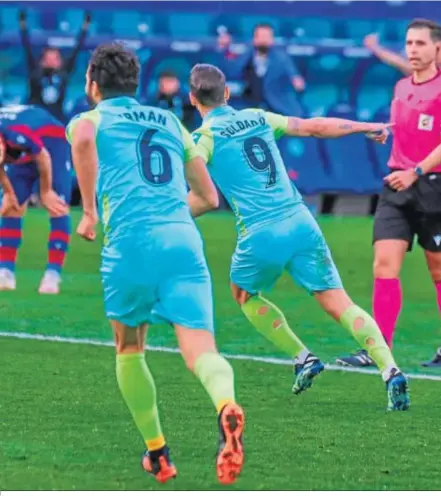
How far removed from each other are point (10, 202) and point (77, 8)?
383 inches

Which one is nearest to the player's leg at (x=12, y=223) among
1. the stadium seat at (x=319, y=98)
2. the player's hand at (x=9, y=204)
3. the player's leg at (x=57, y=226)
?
the player's hand at (x=9, y=204)

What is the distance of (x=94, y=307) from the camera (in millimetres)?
13328

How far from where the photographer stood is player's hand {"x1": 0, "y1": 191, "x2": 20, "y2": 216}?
1373cm

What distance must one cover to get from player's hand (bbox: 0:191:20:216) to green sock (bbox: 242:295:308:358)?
4352 millimetres

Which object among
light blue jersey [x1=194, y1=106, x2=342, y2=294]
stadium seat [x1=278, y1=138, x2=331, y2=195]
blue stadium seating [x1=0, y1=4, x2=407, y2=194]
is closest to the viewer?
light blue jersey [x1=194, y1=106, x2=342, y2=294]

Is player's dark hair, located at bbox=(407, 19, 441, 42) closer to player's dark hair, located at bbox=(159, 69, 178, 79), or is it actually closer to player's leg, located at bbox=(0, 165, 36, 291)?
player's leg, located at bbox=(0, 165, 36, 291)

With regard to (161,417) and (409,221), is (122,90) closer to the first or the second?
(161,417)

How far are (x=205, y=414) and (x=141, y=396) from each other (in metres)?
1.70

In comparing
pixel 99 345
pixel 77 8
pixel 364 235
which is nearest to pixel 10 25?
pixel 77 8

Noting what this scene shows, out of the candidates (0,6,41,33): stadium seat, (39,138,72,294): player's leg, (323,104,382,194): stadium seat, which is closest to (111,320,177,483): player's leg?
(39,138,72,294): player's leg

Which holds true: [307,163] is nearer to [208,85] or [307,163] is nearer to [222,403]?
[208,85]

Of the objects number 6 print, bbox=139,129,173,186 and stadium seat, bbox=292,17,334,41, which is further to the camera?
stadium seat, bbox=292,17,334,41

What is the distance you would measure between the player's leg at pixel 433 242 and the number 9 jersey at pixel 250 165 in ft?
5.00

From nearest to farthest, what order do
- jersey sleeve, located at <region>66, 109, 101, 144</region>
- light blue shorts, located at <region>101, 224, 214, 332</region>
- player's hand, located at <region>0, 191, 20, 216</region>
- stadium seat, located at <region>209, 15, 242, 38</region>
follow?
light blue shorts, located at <region>101, 224, 214, 332</region> → jersey sleeve, located at <region>66, 109, 101, 144</region> → player's hand, located at <region>0, 191, 20, 216</region> → stadium seat, located at <region>209, 15, 242, 38</region>
